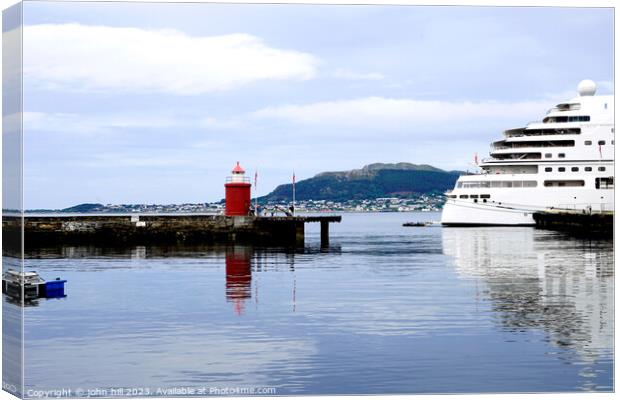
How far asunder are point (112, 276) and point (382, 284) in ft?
28.6

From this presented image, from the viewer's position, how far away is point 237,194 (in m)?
45.5

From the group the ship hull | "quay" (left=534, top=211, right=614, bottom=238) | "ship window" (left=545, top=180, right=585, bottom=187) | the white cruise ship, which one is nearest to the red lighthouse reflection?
"quay" (left=534, top=211, right=614, bottom=238)

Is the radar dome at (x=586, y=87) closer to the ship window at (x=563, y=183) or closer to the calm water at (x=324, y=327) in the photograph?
the ship window at (x=563, y=183)

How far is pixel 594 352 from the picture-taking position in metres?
15.3

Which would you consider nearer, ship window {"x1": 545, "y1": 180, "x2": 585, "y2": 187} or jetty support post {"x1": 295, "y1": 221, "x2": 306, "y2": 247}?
jetty support post {"x1": 295, "y1": 221, "x2": 306, "y2": 247}

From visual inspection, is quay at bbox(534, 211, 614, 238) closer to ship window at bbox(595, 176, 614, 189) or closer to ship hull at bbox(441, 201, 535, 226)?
ship hull at bbox(441, 201, 535, 226)

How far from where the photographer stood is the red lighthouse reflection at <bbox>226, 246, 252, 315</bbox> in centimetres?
2358

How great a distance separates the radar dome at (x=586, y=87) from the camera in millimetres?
72125

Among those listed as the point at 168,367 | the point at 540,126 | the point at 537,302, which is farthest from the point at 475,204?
the point at 168,367

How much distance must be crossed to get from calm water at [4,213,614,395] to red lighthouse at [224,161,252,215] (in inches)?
397

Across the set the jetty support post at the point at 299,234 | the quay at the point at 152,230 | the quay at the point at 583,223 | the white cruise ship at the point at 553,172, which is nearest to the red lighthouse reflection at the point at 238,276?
the quay at the point at 152,230

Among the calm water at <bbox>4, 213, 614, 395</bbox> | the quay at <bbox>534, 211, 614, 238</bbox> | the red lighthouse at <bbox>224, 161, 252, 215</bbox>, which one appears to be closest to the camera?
the calm water at <bbox>4, 213, 614, 395</bbox>

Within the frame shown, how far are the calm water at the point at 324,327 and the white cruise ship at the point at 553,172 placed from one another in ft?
122

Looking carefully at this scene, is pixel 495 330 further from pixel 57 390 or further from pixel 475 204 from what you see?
pixel 475 204
